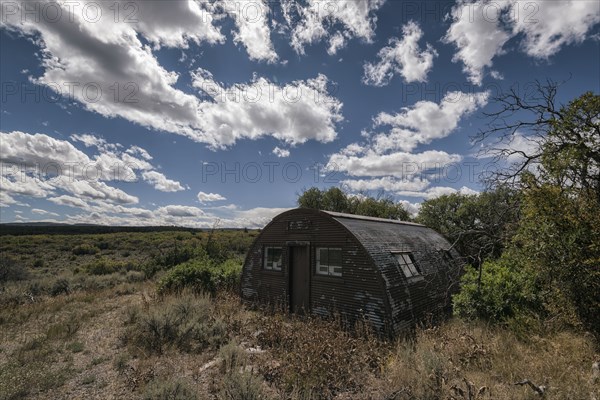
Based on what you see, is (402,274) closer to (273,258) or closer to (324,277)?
(324,277)

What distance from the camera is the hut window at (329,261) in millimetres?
11145

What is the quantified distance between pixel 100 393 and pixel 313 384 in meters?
4.63

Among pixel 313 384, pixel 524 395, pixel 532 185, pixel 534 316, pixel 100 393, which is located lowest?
pixel 100 393

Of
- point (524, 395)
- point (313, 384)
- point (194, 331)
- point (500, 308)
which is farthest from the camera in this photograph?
point (194, 331)

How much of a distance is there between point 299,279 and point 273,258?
6.14ft

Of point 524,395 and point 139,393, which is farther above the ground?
point 524,395

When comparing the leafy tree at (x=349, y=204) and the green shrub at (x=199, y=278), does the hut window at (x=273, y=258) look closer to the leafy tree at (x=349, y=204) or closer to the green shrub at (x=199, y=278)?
the green shrub at (x=199, y=278)

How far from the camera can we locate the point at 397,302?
9.67 meters

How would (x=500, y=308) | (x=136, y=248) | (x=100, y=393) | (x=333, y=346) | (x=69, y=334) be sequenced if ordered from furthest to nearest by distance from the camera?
(x=136, y=248) → (x=69, y=334) → (x=500, y=308) → (x=333, y=346) → (x=100, y=393)

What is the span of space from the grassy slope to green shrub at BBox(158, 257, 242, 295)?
3685 millimetres

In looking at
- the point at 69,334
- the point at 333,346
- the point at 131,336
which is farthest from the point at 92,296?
the point at 333,346

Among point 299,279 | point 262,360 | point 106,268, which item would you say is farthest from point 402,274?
point 106,268

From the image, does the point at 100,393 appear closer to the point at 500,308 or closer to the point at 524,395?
the point at 524,395

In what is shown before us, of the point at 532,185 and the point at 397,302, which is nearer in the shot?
the point at 532,185
